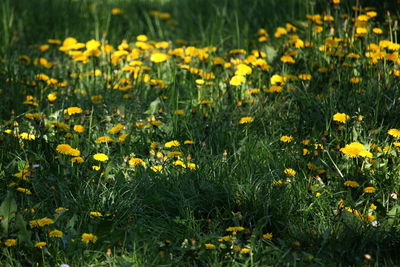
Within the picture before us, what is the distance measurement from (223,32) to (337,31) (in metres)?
1.16

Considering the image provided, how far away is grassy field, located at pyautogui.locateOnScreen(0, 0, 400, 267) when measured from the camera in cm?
255

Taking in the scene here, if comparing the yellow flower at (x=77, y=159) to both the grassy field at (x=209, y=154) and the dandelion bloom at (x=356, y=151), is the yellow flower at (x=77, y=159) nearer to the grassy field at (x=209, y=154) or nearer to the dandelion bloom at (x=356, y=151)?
the grassy field at (x=209, y=154)

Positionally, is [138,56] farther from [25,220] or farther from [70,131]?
[25,220]

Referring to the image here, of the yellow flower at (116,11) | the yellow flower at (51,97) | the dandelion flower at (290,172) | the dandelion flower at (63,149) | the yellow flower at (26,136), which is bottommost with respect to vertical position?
the dandelion flower at (290,172)

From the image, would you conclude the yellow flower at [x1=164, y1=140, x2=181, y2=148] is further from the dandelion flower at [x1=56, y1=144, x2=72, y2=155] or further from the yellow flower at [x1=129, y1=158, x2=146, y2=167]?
the dandelion flower at [x1=56, y1=144, x2=72, y2=155]

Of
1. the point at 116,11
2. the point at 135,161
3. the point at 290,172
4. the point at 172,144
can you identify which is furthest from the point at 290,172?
the point at 116,11

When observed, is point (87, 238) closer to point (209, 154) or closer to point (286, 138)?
point (209, 154)

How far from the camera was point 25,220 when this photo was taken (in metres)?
2.66

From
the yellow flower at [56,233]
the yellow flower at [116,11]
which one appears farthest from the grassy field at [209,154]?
the yellow flower at [116,11]

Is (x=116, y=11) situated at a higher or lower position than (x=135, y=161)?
higher

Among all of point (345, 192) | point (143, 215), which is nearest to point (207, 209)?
point (143, 215)

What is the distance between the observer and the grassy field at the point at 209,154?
255 centimetres

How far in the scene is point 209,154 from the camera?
335 centimetres

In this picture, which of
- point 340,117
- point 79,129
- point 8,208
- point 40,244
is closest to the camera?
point 40,244
